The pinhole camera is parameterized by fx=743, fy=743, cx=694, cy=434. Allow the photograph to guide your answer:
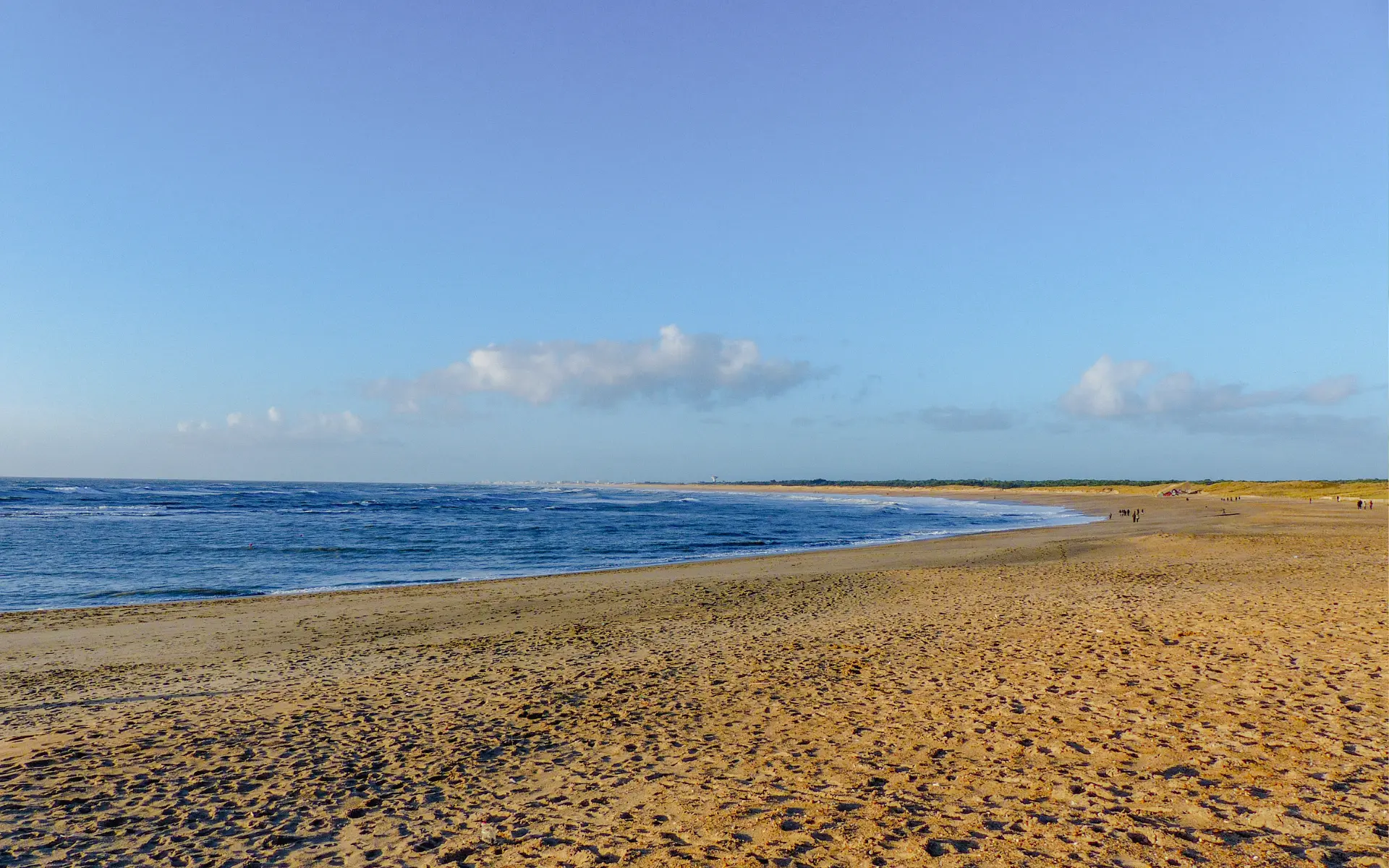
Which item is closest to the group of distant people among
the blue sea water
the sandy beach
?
the blue sea water

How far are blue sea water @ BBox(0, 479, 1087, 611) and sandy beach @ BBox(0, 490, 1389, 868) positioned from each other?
9086mm

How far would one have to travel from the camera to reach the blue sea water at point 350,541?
25594 millimetres

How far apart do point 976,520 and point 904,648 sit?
53207 mm

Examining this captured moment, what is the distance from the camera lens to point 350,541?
40375 millimetres

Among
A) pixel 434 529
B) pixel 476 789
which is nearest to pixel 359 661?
pixel 476 789

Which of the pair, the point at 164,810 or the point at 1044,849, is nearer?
the point at 1044,849

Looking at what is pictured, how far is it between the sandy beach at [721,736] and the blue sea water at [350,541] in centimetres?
909

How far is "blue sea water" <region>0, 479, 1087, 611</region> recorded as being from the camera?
2559 cm

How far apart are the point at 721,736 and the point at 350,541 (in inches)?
1470

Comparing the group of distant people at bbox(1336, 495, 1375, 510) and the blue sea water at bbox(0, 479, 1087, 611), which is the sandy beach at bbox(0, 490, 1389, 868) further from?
the group of distant people at bbox(1336, 495, 1375, 510)

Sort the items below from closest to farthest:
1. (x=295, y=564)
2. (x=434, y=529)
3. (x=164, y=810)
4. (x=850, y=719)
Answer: (x=164, y=810) < (x=850, y=719) < (x=295, y=564) < (x=434, y=529)

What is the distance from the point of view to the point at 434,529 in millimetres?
49688

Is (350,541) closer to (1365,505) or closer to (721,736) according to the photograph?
(721,736)

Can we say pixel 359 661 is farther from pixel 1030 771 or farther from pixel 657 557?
pixel 657 557
